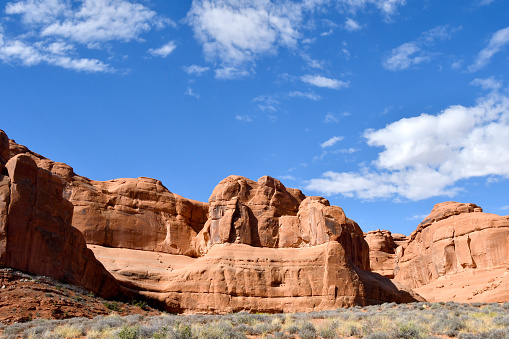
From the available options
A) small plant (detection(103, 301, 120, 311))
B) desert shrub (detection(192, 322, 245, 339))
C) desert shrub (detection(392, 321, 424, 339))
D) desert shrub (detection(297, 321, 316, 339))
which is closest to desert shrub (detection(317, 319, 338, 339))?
desert shrub (detection(297, 321, 316, 339))

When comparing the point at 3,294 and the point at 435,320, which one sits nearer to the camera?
the point at 435,320

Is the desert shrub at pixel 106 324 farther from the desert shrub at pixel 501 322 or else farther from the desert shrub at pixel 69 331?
the desert shrub at pixel 501 322

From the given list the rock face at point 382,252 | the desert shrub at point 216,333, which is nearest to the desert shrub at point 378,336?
the desert shrub at point 216,333

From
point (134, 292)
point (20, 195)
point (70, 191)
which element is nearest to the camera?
point (20, 195)

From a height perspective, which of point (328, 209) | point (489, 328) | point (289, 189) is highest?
point (289, 189)

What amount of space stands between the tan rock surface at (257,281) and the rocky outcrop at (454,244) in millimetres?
15657

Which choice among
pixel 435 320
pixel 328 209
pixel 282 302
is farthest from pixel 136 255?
pixel 435 320

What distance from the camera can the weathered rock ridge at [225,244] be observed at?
46.4 m

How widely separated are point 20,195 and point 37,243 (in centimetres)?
322

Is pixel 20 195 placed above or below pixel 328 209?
below

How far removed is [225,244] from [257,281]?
5130 millimetres

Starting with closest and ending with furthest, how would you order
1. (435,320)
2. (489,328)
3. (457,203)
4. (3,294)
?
1. (489,328)
2. (435,320)
3. (3,294)
4. (457,203)

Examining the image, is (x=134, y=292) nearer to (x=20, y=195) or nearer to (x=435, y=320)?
(x=20, y=195)

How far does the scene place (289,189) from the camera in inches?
2359
